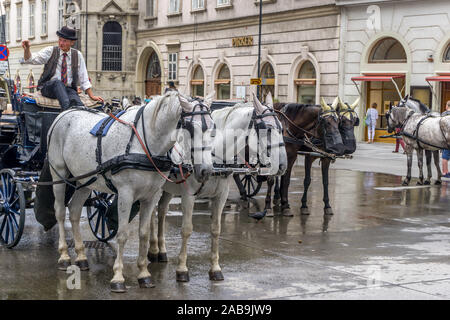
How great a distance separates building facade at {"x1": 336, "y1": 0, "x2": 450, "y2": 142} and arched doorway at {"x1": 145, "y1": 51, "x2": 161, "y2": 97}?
15542 mm

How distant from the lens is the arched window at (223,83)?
35.3 m

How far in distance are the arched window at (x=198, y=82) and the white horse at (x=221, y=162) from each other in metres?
29.1

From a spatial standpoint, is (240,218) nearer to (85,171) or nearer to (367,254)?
(367,254)

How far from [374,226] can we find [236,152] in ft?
13.1

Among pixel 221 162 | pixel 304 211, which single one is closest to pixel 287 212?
pixel 304 211

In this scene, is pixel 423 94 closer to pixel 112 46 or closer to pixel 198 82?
pixel 198 82

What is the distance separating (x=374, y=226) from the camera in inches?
441

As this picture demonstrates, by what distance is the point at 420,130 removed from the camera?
1670cm

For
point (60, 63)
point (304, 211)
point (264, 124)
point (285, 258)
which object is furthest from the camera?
→ point (304, 211)

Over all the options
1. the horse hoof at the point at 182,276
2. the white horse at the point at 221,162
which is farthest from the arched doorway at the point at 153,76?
the horse hoof at the point at 182,276

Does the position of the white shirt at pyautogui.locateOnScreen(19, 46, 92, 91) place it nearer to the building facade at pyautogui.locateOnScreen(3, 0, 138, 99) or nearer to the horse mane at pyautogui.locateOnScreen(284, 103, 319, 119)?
the horse mane at pyautogui.locateOnScreen(284, 103, 319, 119)

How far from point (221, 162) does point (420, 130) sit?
988 centimetres
